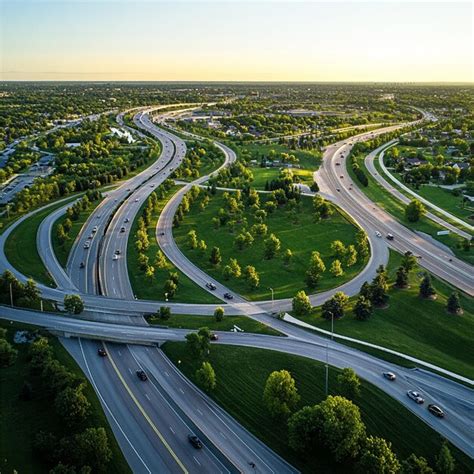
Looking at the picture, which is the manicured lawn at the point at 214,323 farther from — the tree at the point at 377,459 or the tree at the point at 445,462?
the tree at the point at 445,462

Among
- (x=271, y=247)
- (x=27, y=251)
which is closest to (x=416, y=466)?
(x=271, y=247)

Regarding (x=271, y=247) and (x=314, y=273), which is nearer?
(x=314, y=273)

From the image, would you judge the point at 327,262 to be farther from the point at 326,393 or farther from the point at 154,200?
the point at 154,200

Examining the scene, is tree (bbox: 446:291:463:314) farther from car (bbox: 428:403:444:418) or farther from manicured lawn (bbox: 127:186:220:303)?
manicured lawn (bbox: 127:186:220:303)

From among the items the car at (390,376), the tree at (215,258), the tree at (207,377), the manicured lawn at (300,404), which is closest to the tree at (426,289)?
the car at (390,376)

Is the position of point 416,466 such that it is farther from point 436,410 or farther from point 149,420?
point 149,420

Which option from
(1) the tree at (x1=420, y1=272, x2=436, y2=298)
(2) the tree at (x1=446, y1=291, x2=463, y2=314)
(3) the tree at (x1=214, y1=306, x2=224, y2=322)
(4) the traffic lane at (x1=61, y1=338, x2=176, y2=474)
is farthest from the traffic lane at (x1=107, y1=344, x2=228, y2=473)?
(1) the tree at (x1=420, y1=272, x2=436, y2=298)
